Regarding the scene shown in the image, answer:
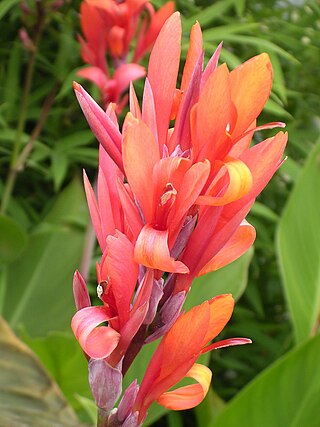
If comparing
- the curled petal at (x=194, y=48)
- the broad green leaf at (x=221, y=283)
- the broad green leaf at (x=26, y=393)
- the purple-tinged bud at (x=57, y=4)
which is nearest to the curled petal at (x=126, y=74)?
the purple-tinged bud at (x=57, y=4)

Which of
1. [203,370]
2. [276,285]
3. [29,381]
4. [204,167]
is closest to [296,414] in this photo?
[29,381]

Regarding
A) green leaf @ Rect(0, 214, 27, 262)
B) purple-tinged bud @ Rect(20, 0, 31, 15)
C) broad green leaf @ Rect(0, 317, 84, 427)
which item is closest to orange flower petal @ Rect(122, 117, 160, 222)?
broad green leaf @ Rect(0, 317, 84, 427)

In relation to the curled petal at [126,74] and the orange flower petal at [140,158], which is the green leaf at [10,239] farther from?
the orange flower petal at [140,158]

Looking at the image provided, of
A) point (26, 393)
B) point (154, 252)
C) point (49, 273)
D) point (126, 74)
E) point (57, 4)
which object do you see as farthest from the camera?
point (49, 273)

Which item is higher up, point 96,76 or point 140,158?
point 140,158

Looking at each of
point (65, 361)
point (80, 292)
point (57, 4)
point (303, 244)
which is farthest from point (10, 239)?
point (80, 292)

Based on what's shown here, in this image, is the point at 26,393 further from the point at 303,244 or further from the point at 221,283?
the point at 303,244
